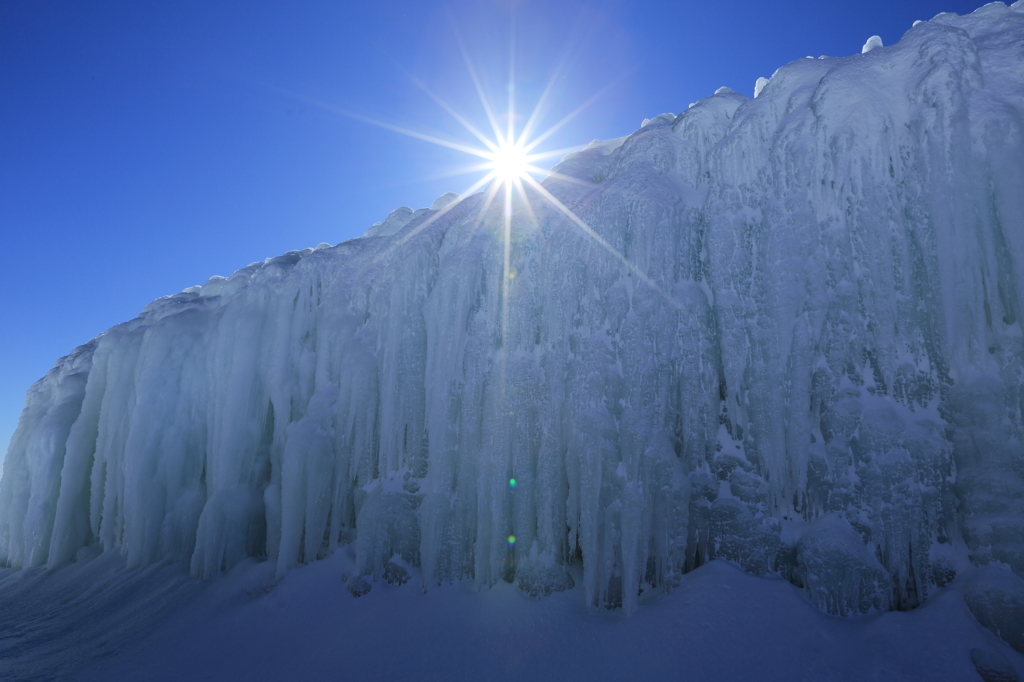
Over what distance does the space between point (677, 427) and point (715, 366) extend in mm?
954

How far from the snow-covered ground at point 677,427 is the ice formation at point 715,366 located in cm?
4

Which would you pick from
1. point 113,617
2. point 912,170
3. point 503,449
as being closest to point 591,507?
point 503,449

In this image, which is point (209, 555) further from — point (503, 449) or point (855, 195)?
point (855, 195)

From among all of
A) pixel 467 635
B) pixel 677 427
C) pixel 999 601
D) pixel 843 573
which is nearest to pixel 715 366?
pixel 677 427

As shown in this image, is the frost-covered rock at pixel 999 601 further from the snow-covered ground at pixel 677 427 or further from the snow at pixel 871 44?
the snow at pixel 871 44

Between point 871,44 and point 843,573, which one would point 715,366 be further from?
point 871,44

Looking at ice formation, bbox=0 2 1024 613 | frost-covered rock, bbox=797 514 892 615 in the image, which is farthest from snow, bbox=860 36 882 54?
frost-covered rock, bbox=797 514 892 615

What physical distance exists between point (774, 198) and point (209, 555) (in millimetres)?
11603

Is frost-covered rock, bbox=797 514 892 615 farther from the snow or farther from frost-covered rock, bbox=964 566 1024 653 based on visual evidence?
the snow

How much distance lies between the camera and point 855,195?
6.70 m

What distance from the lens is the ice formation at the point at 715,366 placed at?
583cm

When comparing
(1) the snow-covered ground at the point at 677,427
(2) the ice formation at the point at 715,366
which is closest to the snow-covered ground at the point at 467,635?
(1) the snow-covered ground at the point at 677,427

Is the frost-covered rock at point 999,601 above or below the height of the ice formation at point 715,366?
below

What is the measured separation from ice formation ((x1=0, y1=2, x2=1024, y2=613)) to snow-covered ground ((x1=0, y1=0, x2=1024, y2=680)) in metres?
0.04
